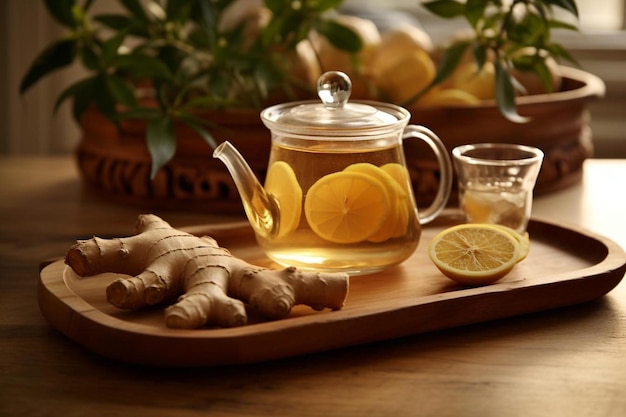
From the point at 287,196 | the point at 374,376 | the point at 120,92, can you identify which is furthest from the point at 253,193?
the point at 120,92

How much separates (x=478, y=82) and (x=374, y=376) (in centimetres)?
74

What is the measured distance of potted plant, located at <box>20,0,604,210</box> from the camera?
1.18m

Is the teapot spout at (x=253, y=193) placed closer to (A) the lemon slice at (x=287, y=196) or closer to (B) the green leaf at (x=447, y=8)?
(A) the lemon slice at (x=287, y=196)

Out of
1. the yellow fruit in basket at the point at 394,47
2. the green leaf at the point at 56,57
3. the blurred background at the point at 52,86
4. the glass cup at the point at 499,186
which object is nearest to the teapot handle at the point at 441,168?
the glass cup at the point at 499,186

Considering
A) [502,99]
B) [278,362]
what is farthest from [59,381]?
[502,99]

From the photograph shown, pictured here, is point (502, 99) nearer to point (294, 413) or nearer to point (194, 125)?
point (194, 125)

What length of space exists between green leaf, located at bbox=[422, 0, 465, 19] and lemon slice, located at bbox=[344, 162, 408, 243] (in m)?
0.34

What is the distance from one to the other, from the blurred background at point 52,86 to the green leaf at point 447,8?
1125 mm

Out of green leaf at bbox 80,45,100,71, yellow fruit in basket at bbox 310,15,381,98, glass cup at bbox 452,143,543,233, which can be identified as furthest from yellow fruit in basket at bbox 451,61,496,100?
green leaf at bbox 80,45,100,71

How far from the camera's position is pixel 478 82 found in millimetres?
1349

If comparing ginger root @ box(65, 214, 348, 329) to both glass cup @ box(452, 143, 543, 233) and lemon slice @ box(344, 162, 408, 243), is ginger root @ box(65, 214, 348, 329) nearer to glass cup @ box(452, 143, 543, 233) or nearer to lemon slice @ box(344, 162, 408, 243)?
lemon slice @ box(344, 162, 408, 243)

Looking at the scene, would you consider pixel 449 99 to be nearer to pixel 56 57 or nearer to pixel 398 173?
pixel 398 173

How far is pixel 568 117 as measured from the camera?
1.36m

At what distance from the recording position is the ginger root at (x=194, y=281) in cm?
73
